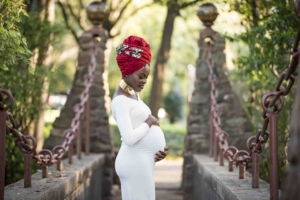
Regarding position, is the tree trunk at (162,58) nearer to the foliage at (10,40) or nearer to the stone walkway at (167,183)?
the stone walkway at (167,183)

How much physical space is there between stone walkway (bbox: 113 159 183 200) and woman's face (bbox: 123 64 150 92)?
5.10 m

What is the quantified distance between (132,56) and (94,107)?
515cm

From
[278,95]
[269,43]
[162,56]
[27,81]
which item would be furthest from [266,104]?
[162,56]

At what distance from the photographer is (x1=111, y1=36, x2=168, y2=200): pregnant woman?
4.94 meters

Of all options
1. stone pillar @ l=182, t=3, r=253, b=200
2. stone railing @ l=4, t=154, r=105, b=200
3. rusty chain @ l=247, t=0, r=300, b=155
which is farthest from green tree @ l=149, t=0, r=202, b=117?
rusty chain @ l=247, t=0, r=300, b=155

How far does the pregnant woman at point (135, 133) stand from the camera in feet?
16.2

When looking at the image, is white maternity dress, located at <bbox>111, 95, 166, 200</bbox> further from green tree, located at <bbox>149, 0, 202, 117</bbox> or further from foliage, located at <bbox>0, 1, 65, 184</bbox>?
green tree, located at <bbox>149, 0, 202, 117</bbox>

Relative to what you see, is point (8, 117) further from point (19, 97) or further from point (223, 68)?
point (223, 68)

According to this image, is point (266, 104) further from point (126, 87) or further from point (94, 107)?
point (94, 107)

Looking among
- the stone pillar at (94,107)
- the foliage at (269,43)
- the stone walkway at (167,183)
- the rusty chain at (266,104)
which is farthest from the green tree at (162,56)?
the rusty chain at (266,104)

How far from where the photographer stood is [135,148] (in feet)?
16.4

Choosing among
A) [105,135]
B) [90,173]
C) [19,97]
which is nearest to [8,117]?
[90,173]

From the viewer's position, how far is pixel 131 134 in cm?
490

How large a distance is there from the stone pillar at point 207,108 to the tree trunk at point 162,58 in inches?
201
